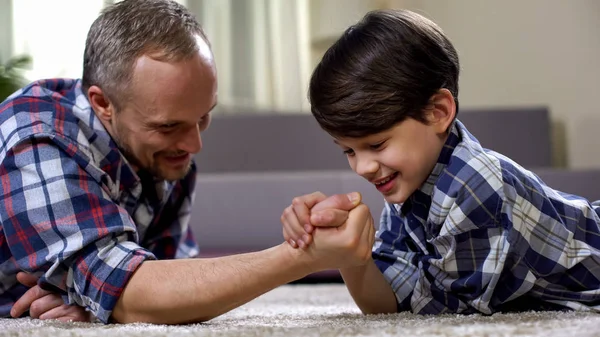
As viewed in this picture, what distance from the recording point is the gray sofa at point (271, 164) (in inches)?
94.4

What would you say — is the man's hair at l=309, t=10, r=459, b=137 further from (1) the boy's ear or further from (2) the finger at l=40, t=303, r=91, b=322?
(2) the finger at l=40, t=303, r=91, b=322

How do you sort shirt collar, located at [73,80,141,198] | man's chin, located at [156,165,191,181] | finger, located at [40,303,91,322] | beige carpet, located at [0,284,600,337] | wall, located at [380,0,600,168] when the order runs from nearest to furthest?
beige carpet, located at [0,284,600,337]
finger, located at [40,303,91,322]
shirt collar, located at [73,80,141,198]
man's chin, located at [156,165,191,181]
wall, located at [380,0,600,168]

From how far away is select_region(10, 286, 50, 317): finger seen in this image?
1207mm

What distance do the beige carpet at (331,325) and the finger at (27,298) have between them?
3cm

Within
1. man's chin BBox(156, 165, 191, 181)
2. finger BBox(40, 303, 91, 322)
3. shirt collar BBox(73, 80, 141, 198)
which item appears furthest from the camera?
man's chin BBox(156, 165, 191, 181)

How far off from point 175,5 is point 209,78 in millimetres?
192

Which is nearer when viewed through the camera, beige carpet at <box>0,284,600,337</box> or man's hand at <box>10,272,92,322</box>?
beige carpet at <box>0,284,600,337</box>

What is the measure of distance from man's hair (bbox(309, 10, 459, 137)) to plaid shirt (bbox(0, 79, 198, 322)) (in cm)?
A: 37

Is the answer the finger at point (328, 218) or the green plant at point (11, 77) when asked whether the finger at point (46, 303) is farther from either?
the green plant at point (11, 77)

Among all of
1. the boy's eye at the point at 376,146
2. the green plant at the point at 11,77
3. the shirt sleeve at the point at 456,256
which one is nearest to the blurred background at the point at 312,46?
the green plant at the point at 11,77

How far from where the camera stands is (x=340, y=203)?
104cm

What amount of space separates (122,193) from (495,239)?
686 millimetres

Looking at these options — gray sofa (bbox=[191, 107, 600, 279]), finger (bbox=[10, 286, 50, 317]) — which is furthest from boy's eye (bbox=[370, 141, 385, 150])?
gray sofa (bbox=[191, 107, 600, 279])

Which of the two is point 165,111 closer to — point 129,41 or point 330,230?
point 129,41
